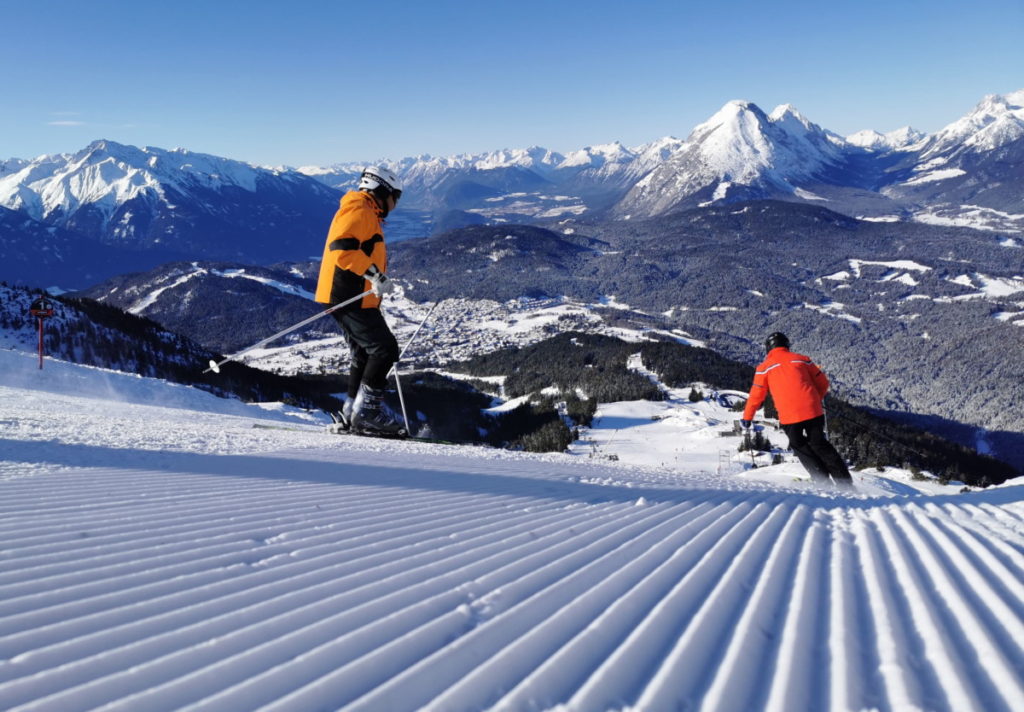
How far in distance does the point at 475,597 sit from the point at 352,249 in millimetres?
6544

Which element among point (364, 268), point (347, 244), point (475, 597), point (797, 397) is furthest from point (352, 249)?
point (797, 397)

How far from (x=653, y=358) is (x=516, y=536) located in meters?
126

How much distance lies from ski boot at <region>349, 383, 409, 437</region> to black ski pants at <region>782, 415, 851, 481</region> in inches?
309

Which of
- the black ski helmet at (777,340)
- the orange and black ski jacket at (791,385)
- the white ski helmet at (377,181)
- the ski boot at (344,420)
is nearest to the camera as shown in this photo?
the white ski helmet at (377,181)

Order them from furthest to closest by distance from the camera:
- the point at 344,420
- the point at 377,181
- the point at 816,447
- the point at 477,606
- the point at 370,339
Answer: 1. the point at 344,420
2. the point at 816,447
3. the point at 370,339
4. the point at 377,181
5. the point at 477,606

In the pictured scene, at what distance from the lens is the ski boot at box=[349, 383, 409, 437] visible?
1126 centimetres

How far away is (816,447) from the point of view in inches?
446

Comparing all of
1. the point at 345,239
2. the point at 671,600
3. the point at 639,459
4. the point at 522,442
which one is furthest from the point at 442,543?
the point at 522,442

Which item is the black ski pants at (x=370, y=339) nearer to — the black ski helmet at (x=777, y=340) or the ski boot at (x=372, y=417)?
the ski boot at (x=372, y=417)

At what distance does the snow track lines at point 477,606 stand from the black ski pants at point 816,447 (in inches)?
185

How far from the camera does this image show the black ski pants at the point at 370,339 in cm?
968

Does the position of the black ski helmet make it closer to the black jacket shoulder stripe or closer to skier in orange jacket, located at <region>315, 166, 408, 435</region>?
A: skier in orange jacket, located at <region>315, 166, 408, 435</region>

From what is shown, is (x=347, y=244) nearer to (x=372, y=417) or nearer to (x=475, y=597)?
(x=372, y=417)

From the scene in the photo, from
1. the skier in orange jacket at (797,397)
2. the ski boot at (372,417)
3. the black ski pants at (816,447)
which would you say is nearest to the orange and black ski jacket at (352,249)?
the ski boot at (372,417)
